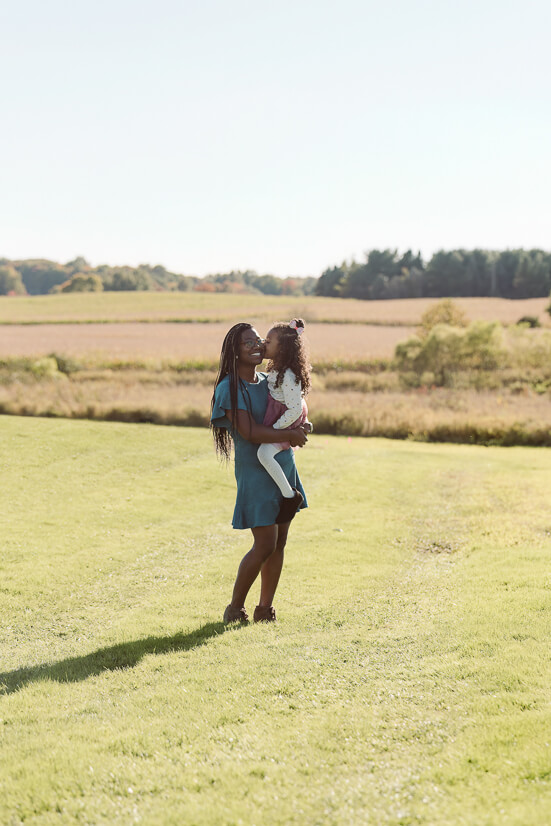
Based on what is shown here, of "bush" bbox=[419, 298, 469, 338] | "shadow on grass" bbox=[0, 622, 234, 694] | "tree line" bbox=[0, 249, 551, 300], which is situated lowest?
"shadow on grass" bbox=[0, 622, 234, 694]

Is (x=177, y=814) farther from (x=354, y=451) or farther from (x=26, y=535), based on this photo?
(x=354, y=451)

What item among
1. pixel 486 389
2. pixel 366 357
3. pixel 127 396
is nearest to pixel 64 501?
pixel 127 396

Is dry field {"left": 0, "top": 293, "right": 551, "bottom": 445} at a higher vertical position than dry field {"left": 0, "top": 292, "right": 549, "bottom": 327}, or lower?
lower

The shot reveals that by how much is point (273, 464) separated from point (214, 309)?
243 feet

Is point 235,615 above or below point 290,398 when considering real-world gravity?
below

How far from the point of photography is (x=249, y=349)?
592 cm

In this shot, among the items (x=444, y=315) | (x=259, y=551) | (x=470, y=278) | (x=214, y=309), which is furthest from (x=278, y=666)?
(x=470, y=278)

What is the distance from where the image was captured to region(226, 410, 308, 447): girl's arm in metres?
5.82

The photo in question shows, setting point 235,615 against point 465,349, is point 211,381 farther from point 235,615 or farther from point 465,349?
point 235,615

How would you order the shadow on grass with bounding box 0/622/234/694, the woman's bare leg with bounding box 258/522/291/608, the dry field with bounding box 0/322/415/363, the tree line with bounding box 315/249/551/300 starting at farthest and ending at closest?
1. the tree line with bounding box 315/249/551/300
2. the dry field with bounding box 0/322/415/363
3. the woman's bare leg with bounding box 258/522/291/608
4. the shadow on grass with bounding box 0/622/234/694

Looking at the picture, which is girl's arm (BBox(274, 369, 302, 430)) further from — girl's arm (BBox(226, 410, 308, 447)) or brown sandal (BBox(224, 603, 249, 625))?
brown sandal (BBox(224, 603, 249, 625))

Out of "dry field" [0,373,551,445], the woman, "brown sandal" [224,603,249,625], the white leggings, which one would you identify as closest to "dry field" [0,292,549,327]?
"dry field" [0,373,551,445]

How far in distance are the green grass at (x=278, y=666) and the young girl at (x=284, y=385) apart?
1.37 meters

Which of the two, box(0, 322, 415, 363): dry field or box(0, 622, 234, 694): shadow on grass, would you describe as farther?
box(0, 322, 415, 363): dry field
